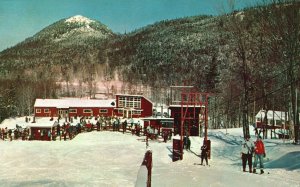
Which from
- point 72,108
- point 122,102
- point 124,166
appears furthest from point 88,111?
point 124,166

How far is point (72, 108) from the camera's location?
76.8 m

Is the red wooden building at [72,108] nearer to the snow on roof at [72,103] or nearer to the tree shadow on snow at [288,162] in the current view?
the snow on roof at [72,103]

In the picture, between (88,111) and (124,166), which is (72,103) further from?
(124,166)

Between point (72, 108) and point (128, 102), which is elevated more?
point (128, 102)

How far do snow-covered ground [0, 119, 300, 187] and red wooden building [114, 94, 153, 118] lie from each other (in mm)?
38157

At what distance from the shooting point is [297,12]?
88.2 ft

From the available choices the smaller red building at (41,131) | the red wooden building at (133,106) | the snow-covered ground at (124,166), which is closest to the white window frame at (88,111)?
the red wooden building at (133,106)

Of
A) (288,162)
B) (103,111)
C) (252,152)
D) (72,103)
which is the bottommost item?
(288,162)

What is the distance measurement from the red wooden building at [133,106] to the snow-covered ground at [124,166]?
3816 centimetres

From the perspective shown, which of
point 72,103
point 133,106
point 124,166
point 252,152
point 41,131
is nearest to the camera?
point 252,152

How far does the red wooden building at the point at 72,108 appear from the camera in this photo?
76062 millimetres

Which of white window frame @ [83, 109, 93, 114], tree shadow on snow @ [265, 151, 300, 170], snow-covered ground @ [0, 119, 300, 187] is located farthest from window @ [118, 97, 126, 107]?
tree shadow on snow @ [265, 151, 300, 170]

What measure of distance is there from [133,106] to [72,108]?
11326 mm

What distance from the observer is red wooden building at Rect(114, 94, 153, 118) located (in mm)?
74375
